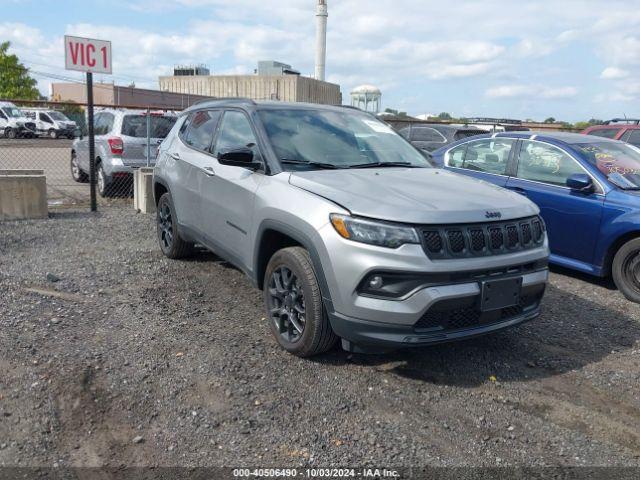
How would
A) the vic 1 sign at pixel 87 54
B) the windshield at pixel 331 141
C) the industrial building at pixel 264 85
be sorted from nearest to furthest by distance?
1. the windshield at pixel 331 141
2. the vic 1 sign at pixel 87 54
3. the industrial building at pixel 264 85

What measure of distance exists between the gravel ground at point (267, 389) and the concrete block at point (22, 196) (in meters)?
3.33

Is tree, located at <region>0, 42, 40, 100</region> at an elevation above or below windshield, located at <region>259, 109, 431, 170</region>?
above

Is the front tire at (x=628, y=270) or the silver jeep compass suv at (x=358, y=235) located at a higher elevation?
the silver jeep compass suv at (x=358, y=235)

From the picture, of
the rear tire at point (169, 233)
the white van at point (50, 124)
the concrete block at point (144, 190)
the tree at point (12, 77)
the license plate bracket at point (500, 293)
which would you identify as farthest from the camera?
the tree at point (12, 77)

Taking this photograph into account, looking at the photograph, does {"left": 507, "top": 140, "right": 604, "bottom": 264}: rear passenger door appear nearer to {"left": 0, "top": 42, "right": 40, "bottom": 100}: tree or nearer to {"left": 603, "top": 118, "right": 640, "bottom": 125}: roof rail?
{"left": 603, "top": 118, "right": 640, "bottom": 125}: roof rail

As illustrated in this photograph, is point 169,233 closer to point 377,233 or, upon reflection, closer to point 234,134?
point 234,134

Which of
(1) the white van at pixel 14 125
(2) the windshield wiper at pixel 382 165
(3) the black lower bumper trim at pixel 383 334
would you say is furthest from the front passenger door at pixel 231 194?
(1) the white van at pixel 14 125

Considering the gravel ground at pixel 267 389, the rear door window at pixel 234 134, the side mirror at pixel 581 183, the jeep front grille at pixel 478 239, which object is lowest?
the gravel ground at pixel 267 389

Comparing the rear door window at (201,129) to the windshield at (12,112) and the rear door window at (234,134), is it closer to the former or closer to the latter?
the rear door window at (234,134)

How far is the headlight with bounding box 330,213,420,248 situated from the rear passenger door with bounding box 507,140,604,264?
10.9ft

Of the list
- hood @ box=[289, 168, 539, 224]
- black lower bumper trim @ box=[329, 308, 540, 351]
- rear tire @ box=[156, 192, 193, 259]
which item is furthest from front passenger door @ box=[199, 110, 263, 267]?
black lower bumper trim @ box=[329, 308, 540, 351]

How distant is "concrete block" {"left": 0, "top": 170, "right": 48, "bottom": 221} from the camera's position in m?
8.30

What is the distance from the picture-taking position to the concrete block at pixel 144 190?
9.40 meters

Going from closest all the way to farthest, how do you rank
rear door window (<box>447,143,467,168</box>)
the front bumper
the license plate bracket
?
the front bumper < the license plate bracket < rear door window (<box>447,143,467,168</box>)
